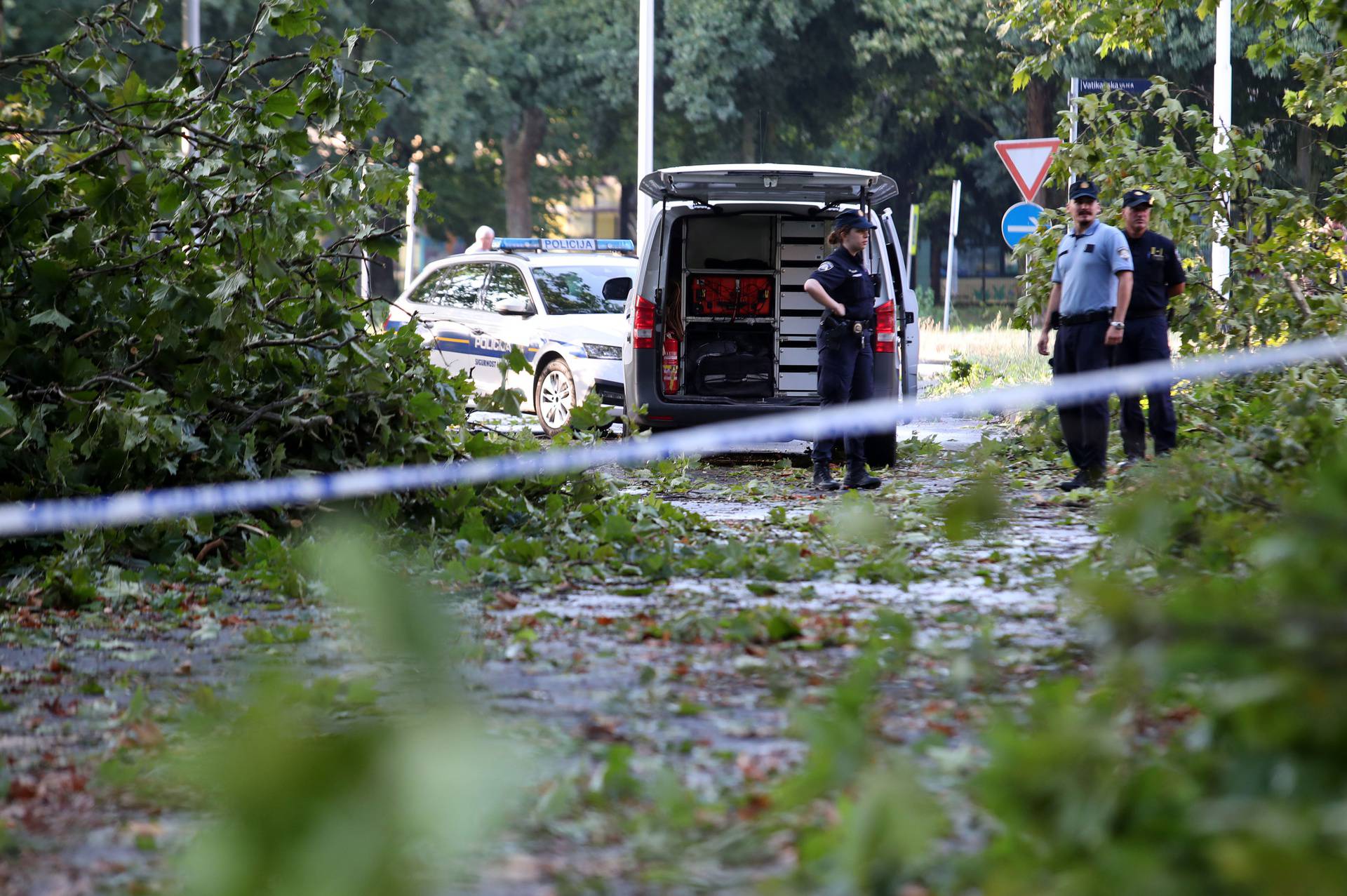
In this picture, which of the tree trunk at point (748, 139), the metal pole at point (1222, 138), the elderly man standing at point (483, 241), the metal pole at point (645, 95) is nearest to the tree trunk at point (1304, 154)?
the metal pole at point (1222, 138)

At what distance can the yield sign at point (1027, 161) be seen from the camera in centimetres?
1770

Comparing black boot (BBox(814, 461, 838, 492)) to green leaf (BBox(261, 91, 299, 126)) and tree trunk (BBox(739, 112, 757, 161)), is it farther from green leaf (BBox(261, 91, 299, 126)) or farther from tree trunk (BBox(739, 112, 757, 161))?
tree trunk (BBox(739, 112, 757, 161))

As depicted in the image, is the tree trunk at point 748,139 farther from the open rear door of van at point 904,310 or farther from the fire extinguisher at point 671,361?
the fire extinguisher at point 671,361

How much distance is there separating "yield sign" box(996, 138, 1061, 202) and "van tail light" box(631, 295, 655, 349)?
709 cm

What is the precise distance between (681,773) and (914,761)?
1006mm

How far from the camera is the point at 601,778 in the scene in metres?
3.74

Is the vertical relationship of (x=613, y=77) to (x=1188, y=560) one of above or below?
above

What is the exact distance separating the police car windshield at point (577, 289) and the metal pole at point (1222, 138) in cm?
509

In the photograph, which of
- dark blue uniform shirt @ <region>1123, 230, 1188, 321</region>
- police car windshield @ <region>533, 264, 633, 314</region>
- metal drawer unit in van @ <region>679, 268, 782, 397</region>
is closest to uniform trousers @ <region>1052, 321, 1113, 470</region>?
dark blue uniform shirt @ <region>1123, 230, 1188, 321</region>

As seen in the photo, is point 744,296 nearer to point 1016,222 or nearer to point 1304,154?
point 1016,222

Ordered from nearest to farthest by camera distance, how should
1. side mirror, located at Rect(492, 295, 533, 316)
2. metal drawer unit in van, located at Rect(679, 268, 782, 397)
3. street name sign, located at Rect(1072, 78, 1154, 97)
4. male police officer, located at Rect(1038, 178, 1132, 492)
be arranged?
male police officer, located at Rect(1038, 178, 1132, 492) → metal drawer unit in van, located at Rect(679, 268, 782, 397) → street name sign, located at Rect(1072, 78, 1154, 97) → side mirror, located at Rect(492, 295, 533, 316)

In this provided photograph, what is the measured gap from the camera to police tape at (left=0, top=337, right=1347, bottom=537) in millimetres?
4871

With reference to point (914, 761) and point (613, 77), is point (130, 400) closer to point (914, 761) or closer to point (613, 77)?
point (914, 761)

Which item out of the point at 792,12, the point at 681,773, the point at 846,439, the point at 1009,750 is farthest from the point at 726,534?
the point at 792,12
